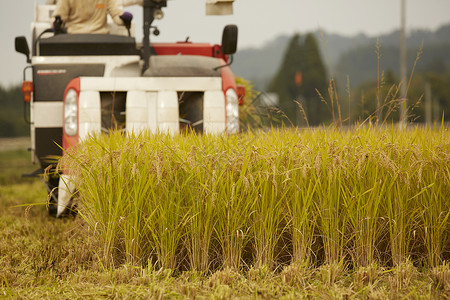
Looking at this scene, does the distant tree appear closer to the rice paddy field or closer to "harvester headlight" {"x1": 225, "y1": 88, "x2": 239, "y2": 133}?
"harvester headlight" {"x1": 225, "y1": 88, "x2": 239, "y2": 133}

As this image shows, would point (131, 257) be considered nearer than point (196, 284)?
No

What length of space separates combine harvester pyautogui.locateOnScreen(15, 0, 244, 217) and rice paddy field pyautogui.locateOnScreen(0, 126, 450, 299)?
5.66 ft

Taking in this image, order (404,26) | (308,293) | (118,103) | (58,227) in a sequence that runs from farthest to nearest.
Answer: (404,26) < (118,103) < (58,227) < (308,293)

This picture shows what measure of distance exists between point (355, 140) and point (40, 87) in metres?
3.78

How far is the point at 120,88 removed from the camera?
573 centimetres

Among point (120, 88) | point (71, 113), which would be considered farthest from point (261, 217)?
point (71, 113)

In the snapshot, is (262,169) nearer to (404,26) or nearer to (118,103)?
(118,103)

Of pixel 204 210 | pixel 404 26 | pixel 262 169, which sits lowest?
pixel 204 210

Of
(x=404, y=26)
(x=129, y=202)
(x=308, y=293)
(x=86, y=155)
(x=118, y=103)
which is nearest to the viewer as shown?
(x=308, y=293)

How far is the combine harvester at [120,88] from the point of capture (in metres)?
5.65

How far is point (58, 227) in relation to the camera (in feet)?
18.5

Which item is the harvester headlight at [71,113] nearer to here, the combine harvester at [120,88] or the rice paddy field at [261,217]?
the combine harvester at [120,88]

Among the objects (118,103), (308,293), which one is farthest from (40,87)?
(308,293)

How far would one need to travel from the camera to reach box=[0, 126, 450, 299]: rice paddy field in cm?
339
